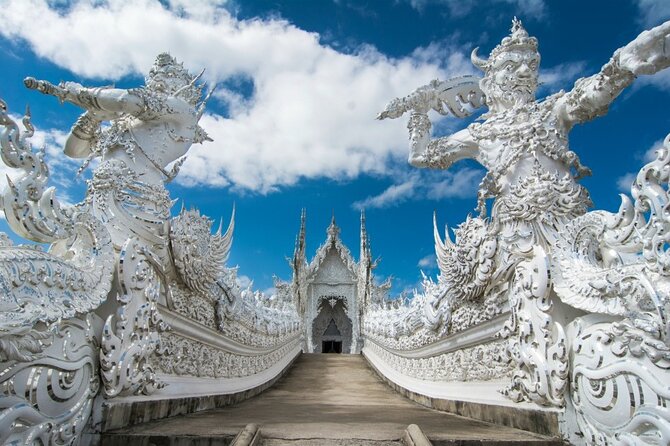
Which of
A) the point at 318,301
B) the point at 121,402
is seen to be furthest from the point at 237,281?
the point at 318,301

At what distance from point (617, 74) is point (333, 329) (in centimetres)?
2092

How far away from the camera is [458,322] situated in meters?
4.36

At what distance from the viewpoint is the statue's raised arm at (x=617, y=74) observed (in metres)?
2.47

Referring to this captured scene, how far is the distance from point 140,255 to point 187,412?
157 cm

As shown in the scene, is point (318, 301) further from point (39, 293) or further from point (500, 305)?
point (39, 293)

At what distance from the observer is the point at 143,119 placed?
418 cm

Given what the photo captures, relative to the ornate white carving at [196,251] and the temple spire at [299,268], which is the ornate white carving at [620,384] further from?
the temple spire at [299,268]

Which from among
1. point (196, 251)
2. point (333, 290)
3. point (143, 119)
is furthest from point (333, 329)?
point (143, 119)

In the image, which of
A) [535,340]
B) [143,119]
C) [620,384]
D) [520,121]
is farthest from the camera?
[143,119]

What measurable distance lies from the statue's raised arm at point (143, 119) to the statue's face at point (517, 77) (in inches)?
122

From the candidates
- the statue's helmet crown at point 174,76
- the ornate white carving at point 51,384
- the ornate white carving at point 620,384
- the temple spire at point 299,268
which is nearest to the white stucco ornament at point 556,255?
the ornate white carving at point 620,384

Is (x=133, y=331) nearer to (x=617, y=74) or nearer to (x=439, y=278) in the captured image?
(x=439, y=278)

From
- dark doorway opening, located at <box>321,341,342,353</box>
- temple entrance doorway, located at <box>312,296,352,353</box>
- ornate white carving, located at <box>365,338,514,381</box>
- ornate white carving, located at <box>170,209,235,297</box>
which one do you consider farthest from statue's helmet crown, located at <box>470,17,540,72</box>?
dark doorway opening, located at <box>321,341,342,353</box>

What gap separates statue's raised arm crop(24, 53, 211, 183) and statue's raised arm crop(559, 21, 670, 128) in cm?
360
